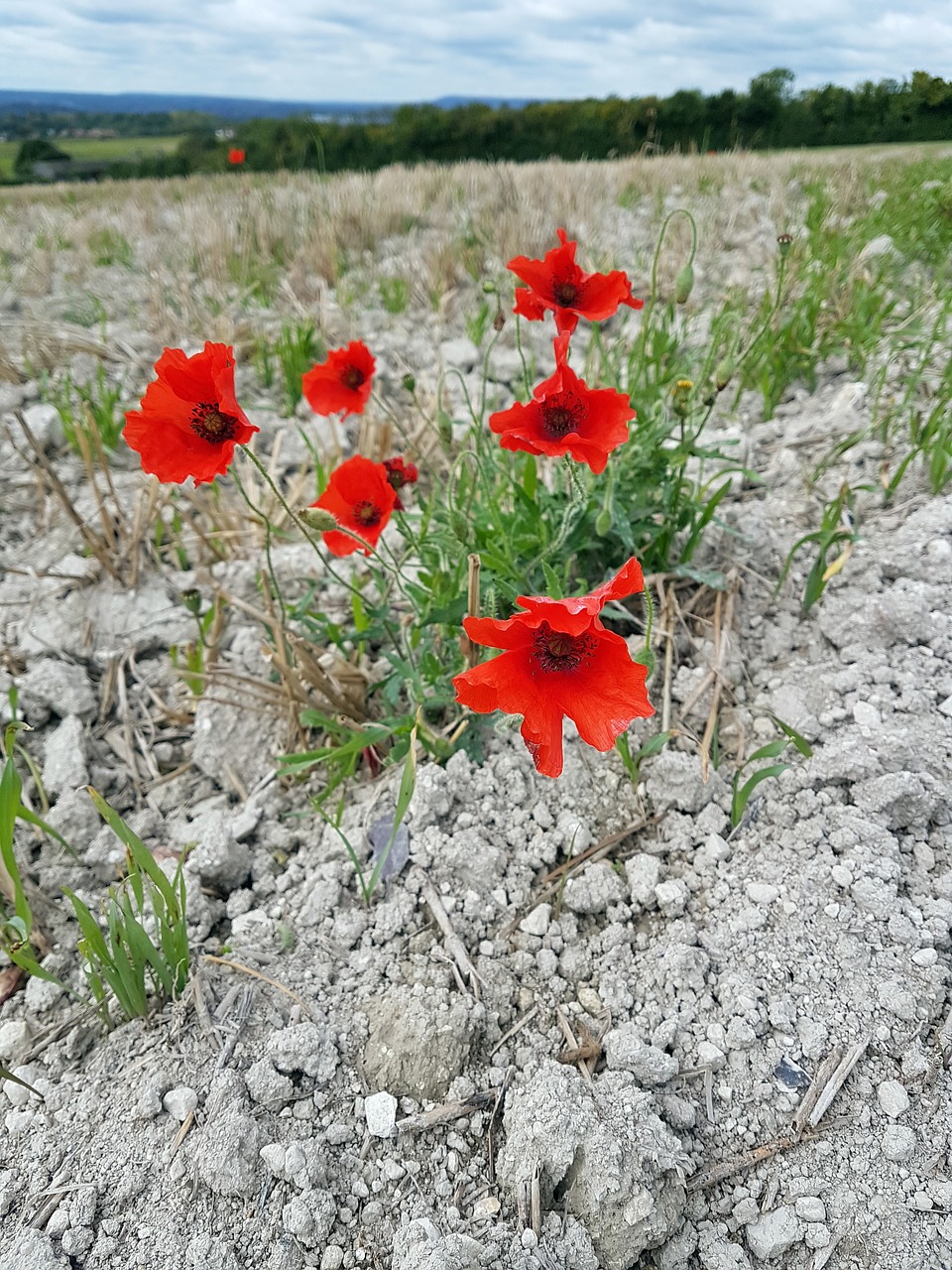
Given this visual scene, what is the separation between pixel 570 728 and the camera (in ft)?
6.61

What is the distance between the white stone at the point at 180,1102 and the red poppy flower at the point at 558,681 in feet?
2.83

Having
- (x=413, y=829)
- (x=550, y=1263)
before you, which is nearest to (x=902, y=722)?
(x=413, y=829)

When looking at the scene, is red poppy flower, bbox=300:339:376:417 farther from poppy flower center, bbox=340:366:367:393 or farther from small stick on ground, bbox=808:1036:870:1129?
small stick on ground, bbox=808:1036:870:1129

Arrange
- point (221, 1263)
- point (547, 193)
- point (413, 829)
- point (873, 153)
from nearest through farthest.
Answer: point (221, 1263)
point (413, 829)
point (547, 193)
point (873, 153)

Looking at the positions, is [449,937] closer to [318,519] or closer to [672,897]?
[672,897]

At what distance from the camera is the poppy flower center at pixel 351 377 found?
238 cm

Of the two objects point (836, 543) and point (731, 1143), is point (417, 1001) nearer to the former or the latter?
point (731, 1143)

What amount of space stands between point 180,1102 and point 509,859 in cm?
78

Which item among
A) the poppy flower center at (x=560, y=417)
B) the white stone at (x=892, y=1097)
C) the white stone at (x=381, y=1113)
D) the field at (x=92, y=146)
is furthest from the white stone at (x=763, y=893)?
the field at (x=92, y=146)

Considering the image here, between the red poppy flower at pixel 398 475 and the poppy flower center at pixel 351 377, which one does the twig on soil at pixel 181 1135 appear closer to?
the red poppy flower at pixel 398 475

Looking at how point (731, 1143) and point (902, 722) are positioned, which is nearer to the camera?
point (731, 1143)

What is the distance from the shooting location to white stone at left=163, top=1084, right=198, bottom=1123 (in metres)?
1.49

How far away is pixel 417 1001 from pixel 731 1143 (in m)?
0.59

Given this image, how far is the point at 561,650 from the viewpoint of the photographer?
1.44m
